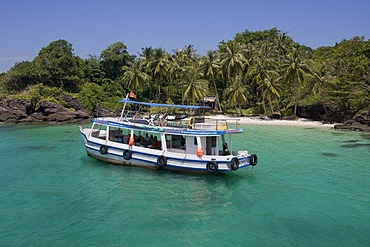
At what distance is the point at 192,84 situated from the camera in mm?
51156

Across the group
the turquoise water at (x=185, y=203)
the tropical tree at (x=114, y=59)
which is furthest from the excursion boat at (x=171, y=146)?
the tropical tree at (x=114, y=59)

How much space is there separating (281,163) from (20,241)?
15.7 meters

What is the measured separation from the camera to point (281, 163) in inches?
883

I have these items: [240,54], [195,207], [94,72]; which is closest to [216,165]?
[195,207]

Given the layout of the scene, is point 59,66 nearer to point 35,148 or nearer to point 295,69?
point 35,148

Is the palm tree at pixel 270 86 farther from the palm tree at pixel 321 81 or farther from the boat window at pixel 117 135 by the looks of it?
the boat window at pixel 117 135

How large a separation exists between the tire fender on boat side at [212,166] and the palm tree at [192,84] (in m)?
33.2

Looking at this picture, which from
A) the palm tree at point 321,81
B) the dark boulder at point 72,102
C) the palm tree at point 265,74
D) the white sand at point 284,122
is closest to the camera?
the white sand at point 284,122

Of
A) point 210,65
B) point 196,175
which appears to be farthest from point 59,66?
point 196,175

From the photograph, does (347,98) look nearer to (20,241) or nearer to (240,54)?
(240,54)

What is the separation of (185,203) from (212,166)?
3670 mm

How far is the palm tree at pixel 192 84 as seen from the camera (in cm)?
5109

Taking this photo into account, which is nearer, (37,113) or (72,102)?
(37,113)

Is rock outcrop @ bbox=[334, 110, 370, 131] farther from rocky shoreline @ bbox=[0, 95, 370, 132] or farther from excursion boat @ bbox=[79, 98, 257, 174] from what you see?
rocky shoreline @ bbox=[0, 95, 370, 132]
